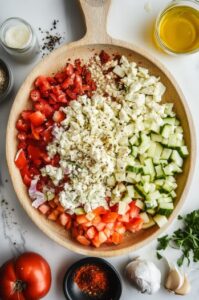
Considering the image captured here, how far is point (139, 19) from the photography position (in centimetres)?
275

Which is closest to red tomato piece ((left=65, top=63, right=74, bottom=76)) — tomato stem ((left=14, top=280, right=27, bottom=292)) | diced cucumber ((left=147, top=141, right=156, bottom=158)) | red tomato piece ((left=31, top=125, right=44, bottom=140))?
red tomato piece ((left=31, top=125, right=44, bottom=140))

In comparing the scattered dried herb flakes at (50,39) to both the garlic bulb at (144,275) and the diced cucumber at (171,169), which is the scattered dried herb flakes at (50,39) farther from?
the garlic bulb at (144,275)

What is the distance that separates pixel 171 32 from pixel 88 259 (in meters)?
1.42

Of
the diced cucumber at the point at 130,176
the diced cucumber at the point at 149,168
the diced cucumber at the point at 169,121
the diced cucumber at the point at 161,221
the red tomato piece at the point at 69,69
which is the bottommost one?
the diced cucumber at the point at 161,221

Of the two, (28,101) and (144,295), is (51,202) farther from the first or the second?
(144,295)

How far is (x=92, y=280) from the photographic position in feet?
8.83

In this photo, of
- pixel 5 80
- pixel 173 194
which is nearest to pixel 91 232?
pixel 173 194

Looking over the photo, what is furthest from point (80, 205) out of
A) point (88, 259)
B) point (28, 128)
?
point (28, 128)

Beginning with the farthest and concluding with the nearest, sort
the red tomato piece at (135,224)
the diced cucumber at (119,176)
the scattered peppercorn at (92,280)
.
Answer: the scattered peppercorn at (92,280), the red tomato piece at (135,224), the diced cucumber at (119,176)

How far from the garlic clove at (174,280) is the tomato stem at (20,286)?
85 cm

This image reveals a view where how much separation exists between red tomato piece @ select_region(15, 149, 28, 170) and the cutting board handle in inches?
29.0

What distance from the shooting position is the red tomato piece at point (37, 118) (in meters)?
2.51

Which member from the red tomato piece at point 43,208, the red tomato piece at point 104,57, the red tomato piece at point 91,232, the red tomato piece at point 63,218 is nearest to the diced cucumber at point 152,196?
the red tomato piece at point 91,232

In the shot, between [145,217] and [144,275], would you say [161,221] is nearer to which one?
[145,217]
